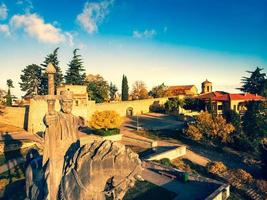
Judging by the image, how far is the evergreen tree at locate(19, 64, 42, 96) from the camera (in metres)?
49.9

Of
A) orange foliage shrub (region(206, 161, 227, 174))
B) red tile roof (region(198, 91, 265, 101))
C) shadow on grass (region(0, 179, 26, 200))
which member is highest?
red tile roof (region(198, 91, 265, 101))

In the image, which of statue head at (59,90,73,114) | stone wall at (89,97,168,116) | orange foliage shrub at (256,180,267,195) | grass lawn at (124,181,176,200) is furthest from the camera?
stone wall at (89,97,168,116)

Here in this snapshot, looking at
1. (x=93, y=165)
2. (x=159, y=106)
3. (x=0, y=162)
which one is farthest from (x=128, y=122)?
(x=93, y=165)

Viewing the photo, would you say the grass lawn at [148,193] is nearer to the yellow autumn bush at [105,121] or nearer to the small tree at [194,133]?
the yellow autumn bush at [105,121]

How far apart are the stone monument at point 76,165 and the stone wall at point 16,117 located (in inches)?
1249

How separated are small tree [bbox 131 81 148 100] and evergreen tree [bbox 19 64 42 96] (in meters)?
27.0

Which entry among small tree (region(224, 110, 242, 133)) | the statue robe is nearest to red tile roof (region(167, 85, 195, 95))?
small tree (region(224, 110, 242, 133))

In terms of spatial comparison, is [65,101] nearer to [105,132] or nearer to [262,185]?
[262,185]

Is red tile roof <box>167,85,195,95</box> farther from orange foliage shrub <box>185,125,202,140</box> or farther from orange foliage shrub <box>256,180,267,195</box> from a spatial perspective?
orange foliage shrub <box>256,180,267,195</box>

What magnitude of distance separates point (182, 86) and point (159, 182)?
188 feet

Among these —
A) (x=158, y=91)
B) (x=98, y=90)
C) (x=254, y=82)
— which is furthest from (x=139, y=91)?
(x=254, y=82)

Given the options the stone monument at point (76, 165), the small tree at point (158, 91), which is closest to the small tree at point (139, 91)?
the small tree at point (158, 91)

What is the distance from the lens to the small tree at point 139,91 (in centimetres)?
6816

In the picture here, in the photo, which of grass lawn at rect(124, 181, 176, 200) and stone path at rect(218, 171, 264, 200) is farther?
stone path at rect(218, 171, 264, 200)
